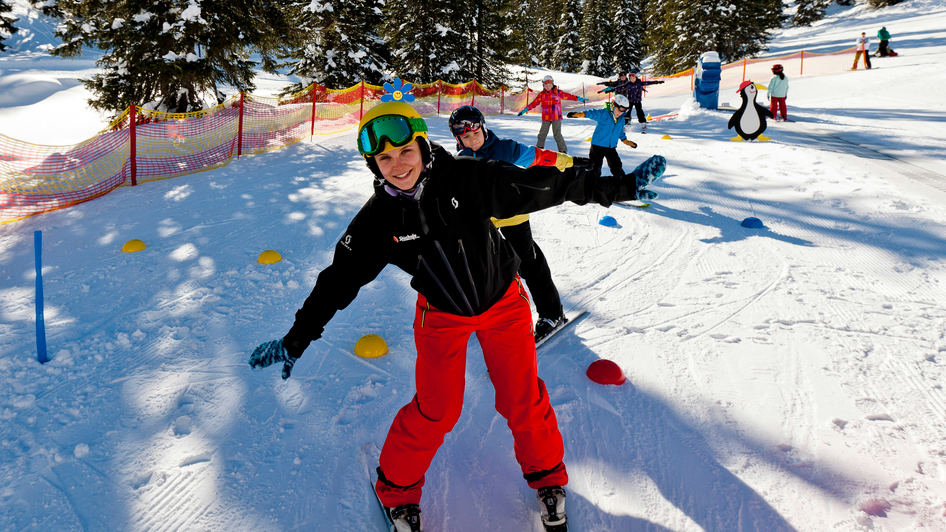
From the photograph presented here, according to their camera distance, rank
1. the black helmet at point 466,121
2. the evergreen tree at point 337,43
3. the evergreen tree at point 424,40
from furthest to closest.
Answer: the evergreen tree at point 424,40 < the evergreen tree at point 337,43 < the black helmet at point 466,121

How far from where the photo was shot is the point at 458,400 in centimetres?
209

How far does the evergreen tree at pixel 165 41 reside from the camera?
33.2 ft

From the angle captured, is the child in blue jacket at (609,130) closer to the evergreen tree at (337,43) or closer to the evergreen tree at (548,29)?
the evergreen tree at (337,43)

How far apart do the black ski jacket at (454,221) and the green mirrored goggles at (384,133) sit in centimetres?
14

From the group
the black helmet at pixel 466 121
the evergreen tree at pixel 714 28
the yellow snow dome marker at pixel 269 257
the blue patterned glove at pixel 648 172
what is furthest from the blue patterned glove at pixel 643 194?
the evergreen tree at pixel 714 28

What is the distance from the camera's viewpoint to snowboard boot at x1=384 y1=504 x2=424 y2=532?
2.12 meters

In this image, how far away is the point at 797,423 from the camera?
2.74 m

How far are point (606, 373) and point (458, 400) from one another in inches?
57.7

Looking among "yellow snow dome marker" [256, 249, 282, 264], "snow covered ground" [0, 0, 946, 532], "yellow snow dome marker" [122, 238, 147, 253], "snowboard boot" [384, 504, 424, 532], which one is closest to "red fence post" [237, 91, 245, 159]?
"snow covered ground" [0, 0, 946, 532]

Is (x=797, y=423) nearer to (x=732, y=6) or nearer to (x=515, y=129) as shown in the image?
(x=515, y=129)

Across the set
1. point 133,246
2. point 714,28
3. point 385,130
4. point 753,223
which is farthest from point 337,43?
point 714,28

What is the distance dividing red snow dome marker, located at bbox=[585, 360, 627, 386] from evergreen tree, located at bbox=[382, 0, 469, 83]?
72.7ft

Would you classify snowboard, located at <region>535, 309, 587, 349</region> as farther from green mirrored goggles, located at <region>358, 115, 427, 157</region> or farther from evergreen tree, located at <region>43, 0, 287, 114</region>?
evergreen tree, located at <region>43, 0, 287, 114</region>

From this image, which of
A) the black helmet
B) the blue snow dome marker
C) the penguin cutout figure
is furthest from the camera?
the penguin cutout figure
